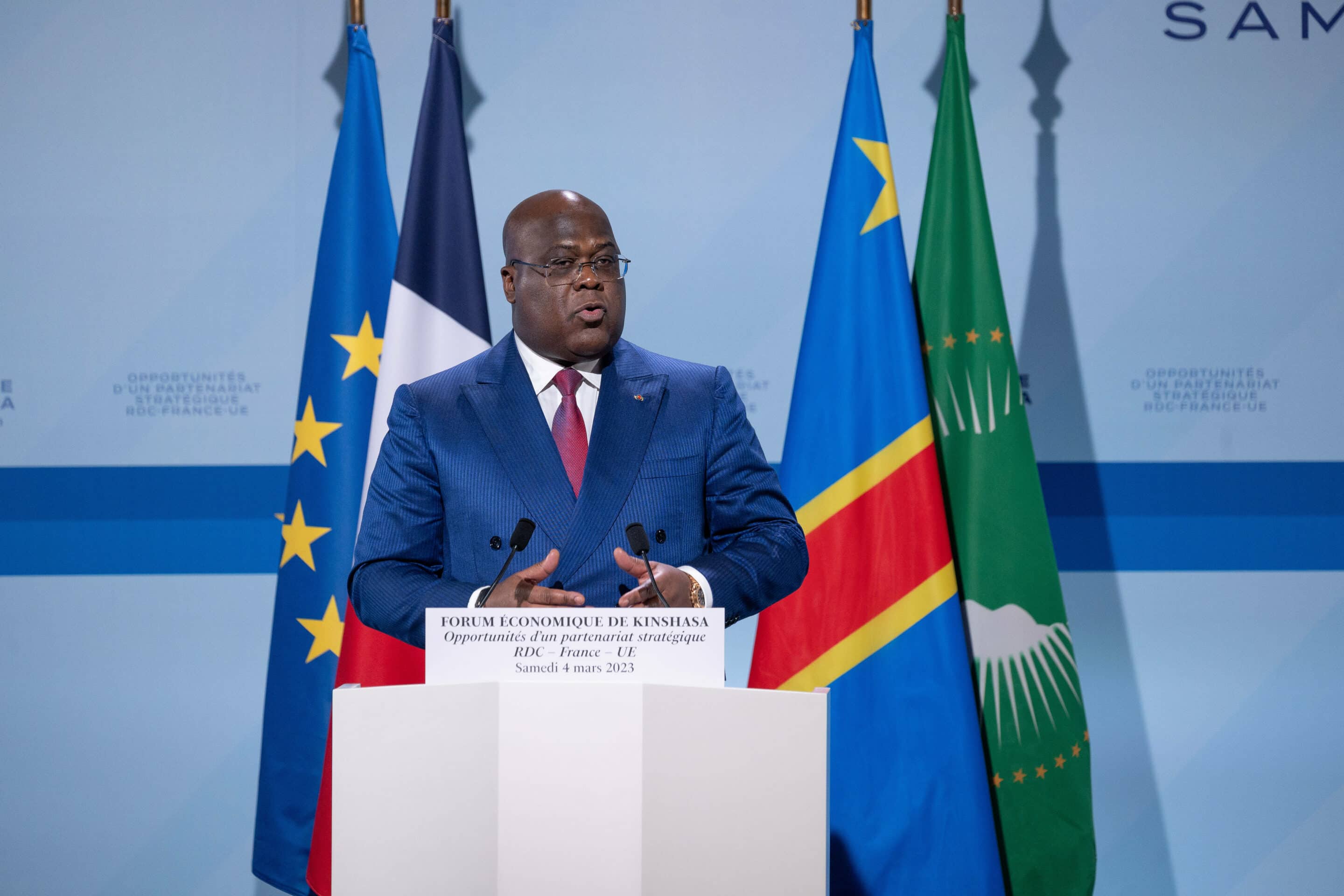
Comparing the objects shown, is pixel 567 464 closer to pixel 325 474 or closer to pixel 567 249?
pixel 567 249

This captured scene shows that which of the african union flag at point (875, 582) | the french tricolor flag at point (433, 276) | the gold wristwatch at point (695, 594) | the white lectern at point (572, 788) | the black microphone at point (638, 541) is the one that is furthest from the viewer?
the french tricolor flag at point (433, 276)

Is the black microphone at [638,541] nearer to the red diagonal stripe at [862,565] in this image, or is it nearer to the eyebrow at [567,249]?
the eyebrow at [567,249]

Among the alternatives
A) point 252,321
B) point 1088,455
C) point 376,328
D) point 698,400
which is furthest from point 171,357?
point 1088,455

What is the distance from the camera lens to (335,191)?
9.27 feet

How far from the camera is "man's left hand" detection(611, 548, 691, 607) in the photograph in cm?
141

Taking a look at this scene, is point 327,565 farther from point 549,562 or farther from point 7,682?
point 549,562

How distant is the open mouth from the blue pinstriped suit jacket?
0.32ft

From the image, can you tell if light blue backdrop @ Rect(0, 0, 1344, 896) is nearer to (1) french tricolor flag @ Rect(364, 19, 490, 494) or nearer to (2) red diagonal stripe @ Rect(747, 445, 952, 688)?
(1) french tricolor flag @ Rect(364, 19, 490, 494)

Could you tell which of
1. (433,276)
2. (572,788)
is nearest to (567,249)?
(572,788)

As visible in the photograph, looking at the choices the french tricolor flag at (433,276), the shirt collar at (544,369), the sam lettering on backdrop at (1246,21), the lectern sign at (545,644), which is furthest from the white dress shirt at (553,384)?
the sam lettering on backdrop at (1246,21)

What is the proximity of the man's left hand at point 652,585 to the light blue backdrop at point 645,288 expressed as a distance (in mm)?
1657

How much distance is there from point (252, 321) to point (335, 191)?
1.67 feet

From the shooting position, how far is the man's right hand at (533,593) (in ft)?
4.56

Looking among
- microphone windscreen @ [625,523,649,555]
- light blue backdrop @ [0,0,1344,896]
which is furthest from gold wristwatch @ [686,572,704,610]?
light blue backdrop @ [0,0,1344,896]
